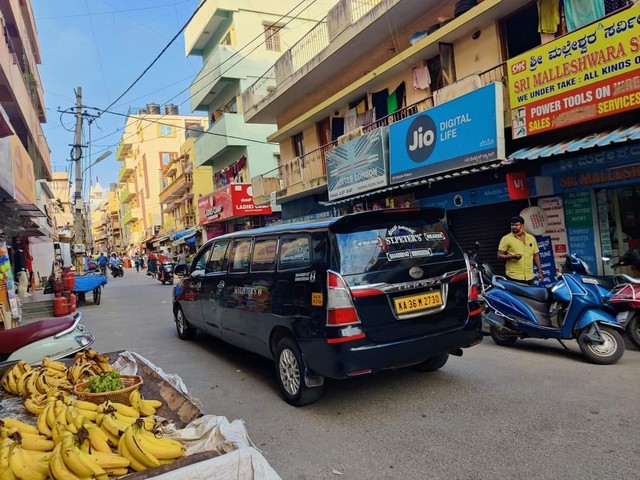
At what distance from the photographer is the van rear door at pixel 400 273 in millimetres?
4051

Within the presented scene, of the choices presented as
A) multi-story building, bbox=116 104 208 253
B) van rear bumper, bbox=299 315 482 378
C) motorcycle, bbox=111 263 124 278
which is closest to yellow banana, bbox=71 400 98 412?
van rear bumper, bbox=299 315 482 378

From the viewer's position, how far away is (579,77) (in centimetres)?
753

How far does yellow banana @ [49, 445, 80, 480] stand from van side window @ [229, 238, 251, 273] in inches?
139

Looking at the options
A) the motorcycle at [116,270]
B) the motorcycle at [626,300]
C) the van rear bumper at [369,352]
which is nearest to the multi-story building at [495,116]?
the motorcycle at [626,300]

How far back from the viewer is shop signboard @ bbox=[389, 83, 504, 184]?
353 inches

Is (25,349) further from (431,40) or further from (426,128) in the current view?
(431,40)

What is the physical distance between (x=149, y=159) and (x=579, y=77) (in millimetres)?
54600

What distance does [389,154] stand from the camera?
40.5 feet

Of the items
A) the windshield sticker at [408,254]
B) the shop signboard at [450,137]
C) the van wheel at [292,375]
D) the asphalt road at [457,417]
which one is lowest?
the asphalt road at [457,417]

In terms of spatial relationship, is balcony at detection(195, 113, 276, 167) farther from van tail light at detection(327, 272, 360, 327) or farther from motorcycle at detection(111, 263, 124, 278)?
van tail light at detection(327, 272, 360, 327)

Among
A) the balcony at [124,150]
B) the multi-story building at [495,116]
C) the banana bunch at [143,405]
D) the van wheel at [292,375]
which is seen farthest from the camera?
the balcony at [124,150]

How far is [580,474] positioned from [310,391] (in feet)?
7.50

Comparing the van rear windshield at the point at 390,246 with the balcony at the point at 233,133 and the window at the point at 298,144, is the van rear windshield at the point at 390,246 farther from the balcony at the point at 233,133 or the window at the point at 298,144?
the balcony at the point at 233,133

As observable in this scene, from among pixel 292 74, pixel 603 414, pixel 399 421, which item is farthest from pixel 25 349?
pixel 292 74
